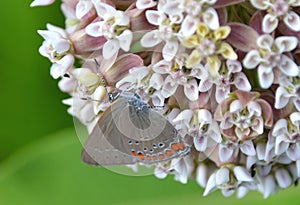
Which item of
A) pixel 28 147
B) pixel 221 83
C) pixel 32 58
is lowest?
pixel 28 147

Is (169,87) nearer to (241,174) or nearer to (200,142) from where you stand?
(200,142)

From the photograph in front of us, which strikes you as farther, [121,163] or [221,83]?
[121,163]

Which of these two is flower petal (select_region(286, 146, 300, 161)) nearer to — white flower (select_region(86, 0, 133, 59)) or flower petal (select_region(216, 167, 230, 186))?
flower petal (select_region(216, 167, 230, 186))

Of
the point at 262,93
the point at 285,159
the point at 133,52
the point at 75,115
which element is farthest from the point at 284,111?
the point at 75,115

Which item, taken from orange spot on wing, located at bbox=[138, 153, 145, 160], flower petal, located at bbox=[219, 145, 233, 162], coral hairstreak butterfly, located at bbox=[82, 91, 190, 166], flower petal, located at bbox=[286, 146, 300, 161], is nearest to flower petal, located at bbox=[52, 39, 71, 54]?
coral hairstreak butterfly, located at bbox=[82, 91, 190, 166]

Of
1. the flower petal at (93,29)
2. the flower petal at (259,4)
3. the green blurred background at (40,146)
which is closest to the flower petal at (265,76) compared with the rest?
the flower petal at (259,4)

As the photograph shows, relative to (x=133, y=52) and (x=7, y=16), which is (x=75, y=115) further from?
(x=7, y=16)

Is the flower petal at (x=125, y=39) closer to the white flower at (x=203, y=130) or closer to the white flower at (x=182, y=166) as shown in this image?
the white flower at (x=203, y=130)
